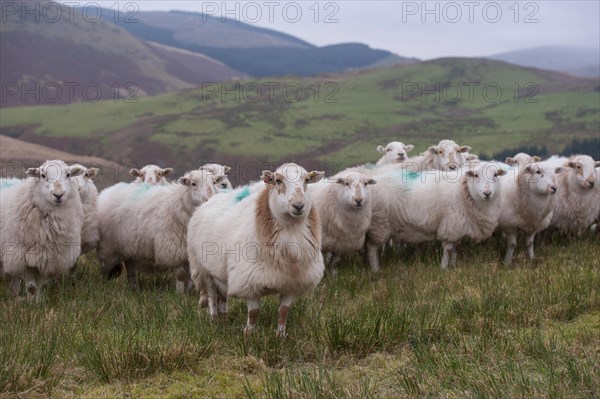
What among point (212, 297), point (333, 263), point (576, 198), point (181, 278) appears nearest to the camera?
point (212, 297)

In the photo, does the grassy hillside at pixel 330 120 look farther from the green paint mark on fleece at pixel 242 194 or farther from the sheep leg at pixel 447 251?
the green paint mark on fleece at pixel 242 194

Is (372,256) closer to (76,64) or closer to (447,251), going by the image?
(447,251)

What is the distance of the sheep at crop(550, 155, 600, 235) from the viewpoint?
1135 centimetres

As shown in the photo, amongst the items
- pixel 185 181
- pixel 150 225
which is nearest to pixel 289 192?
pixel 185 181

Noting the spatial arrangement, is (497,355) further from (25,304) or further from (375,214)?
(375,214)

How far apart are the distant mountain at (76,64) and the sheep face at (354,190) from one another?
76.1 m

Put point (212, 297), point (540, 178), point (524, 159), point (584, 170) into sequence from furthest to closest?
point (524, 159), point (584, 170), point (540, 178), point (212, 297)

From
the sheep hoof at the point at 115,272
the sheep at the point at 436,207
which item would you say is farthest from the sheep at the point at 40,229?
the sheep at the point at 436,207

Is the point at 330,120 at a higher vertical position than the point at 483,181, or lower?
higher

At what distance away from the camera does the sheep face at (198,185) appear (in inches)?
375

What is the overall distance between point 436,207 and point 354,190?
72.6 inches

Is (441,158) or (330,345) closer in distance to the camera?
(330,345)

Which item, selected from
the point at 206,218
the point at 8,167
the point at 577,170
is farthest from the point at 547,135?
the point at 206,218

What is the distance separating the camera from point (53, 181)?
8.07 m
